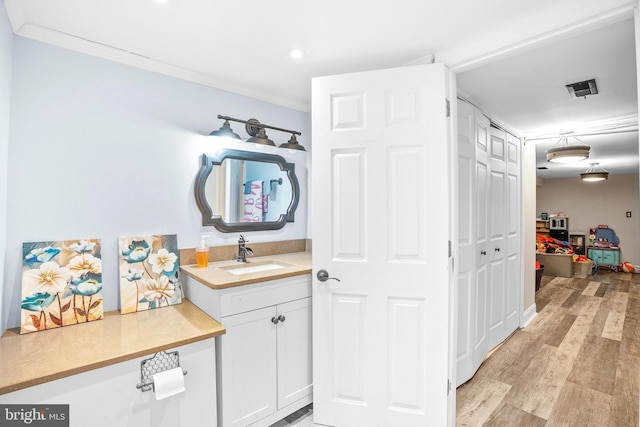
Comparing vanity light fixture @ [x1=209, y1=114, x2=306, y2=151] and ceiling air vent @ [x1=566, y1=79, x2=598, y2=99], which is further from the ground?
ceiling air vent @ [x1=566, y1=79, x2=598, y2=99]

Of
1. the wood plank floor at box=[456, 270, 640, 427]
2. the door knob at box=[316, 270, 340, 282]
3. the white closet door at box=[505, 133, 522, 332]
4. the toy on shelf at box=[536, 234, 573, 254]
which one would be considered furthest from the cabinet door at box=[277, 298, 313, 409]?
the toy on shelf at box=[536, 234, 573, 254]

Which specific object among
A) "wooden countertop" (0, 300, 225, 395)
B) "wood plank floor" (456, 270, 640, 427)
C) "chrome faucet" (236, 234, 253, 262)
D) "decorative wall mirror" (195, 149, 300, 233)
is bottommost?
"wood plank floor" (456, 270, 640, 427)

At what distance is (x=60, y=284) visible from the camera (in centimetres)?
160

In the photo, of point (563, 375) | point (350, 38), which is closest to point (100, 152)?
point (350, 38)

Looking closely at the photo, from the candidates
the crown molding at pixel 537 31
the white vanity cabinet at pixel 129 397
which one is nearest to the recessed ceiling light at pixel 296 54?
the crown molding at pixel 537 31

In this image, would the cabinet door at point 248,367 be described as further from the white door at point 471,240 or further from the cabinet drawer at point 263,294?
the white door at point 471,240

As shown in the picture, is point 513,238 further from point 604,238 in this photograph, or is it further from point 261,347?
point 604,238

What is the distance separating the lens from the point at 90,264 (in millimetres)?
1708

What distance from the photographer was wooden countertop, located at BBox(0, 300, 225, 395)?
116 centimetres

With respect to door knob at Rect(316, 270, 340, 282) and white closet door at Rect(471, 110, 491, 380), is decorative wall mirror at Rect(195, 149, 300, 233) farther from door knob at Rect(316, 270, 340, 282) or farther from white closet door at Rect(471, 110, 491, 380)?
white closet door at Rect(471, 110, 491, 380)

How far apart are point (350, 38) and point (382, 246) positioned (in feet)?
3.86

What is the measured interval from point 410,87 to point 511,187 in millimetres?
2220

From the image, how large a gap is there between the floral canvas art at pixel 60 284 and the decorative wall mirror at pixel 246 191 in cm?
71

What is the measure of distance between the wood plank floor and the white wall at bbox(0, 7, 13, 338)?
2743 millimetres
